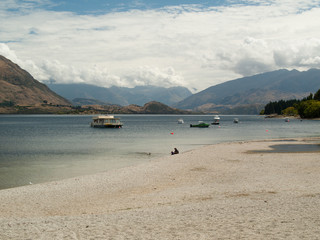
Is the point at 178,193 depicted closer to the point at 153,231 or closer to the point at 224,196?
the point at 224,196

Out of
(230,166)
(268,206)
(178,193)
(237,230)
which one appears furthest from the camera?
(230,166)

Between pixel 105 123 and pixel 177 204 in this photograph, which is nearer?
pixel 177 204

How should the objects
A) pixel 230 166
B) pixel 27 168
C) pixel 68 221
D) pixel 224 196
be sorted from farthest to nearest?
1. pixel 27 168
2. pixel 230 166
3. pixel 224 196
4. pixel 68 221

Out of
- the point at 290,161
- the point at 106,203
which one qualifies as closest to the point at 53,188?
the point at 106,203

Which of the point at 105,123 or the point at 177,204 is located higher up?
the point at 105,123

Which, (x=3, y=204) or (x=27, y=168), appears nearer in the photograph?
(x=3, y=204)

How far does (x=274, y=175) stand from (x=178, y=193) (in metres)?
11.4

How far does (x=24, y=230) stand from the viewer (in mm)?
15078

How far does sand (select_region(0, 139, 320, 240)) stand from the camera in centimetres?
1424

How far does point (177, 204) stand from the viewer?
20.8 metres

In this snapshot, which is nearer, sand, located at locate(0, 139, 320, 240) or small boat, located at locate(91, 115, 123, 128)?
sand, located at locate(0, 139, 320, 240)

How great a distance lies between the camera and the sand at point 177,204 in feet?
46.7

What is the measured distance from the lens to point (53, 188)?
28.5m

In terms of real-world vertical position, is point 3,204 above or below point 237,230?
below
